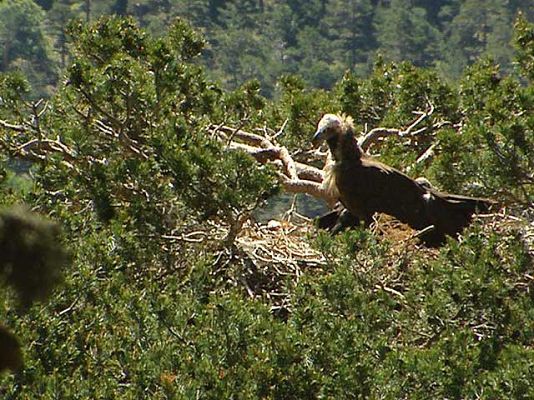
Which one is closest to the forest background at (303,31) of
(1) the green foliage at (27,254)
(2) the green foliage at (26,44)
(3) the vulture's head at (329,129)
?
(2) the green foliage at (26,44)

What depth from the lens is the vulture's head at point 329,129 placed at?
9531 millimetres

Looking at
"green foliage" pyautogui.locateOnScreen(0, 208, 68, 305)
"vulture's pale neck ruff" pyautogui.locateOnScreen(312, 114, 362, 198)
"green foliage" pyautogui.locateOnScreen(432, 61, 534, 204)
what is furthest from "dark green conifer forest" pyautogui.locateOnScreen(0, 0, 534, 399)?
"green foliage" pyautogui.locateOnScreen(0, 208, 68, 305)

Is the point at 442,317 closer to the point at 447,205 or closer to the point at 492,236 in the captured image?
the point at 492,236

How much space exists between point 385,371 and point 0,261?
420cm

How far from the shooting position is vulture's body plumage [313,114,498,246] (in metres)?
9.01

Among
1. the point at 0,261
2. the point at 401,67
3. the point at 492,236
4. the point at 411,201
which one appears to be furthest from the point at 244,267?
the point at 0,261

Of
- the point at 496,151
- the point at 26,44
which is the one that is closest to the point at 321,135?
the point at 496,151

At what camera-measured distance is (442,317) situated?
6879mm

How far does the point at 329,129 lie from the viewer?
376 inches

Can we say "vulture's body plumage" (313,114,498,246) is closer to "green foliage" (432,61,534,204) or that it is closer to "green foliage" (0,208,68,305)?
"green foliage" (432,61,534,204)

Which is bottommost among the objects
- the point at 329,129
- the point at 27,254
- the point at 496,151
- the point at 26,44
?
the point at 26,44

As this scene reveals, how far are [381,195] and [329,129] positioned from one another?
0.71 m

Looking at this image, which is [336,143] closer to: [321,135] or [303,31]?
[321,135]

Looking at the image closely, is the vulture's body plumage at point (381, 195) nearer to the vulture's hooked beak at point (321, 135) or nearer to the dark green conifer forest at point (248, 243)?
the vulture's hooked beak at point (321, 135)
